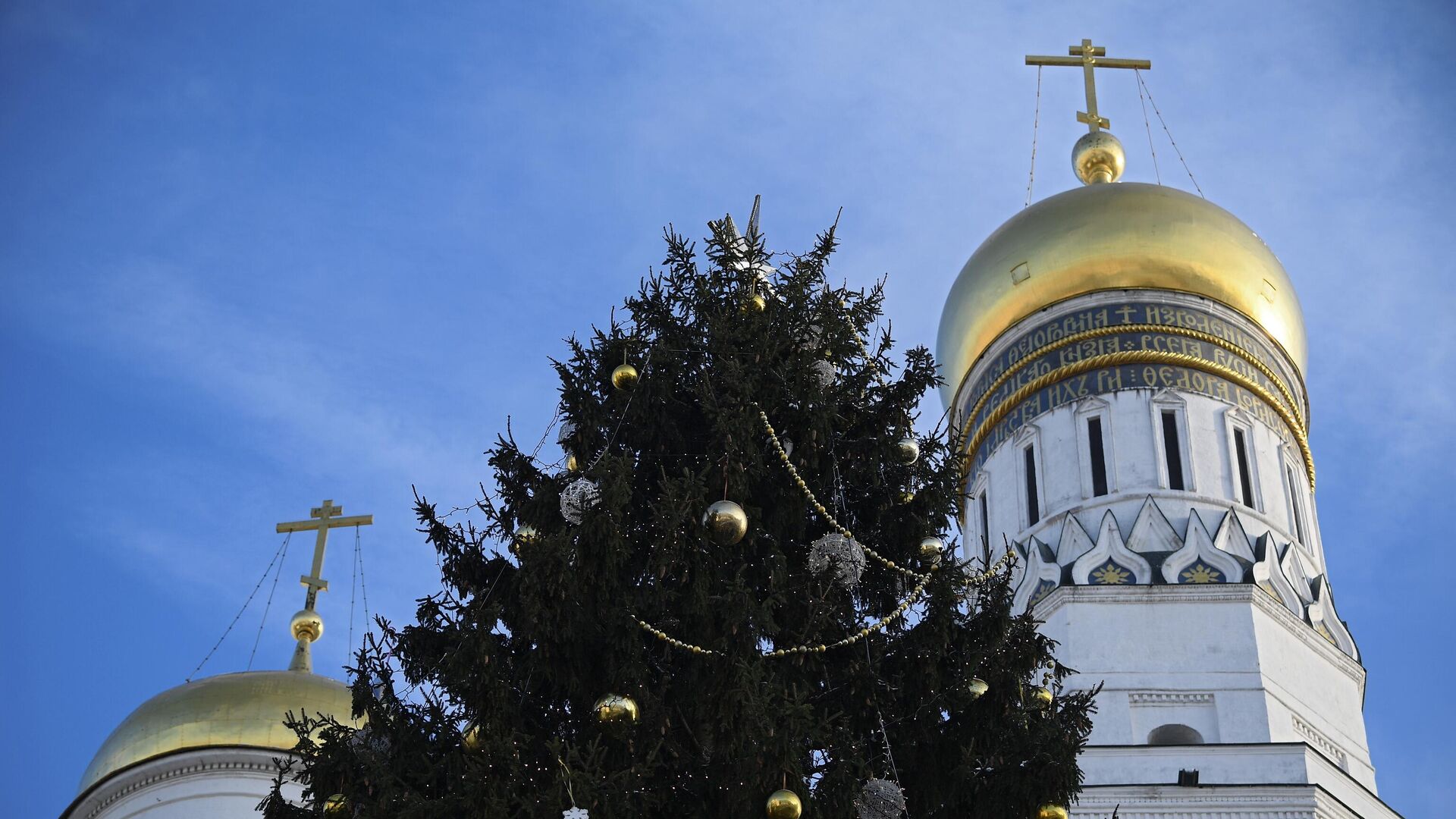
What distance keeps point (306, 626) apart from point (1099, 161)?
10555mm

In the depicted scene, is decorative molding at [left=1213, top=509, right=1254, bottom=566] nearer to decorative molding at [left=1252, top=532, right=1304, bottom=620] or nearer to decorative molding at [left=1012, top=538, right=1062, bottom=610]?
decorative molding at [left=1252, top=532, right=1304, bottom=620]

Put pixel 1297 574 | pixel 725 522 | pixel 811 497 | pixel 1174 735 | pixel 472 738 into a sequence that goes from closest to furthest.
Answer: pixel 472 738
pixel 725 522
pixel 811 497
pixel 1174 735
pixel 1297 574

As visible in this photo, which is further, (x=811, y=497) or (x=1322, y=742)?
(x=1322, y=742)

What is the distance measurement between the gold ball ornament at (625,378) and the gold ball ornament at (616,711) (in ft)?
5.67

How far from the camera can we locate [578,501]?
316 inches

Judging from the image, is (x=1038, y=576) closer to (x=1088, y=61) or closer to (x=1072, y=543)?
(x=1072, y=543)

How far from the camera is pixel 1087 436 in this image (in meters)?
18.9

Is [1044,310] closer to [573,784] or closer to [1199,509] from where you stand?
[1199,509]

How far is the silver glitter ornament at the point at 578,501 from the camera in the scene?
803cm

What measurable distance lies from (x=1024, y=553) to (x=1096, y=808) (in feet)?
12.9

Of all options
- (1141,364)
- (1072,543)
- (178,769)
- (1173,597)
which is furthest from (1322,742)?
(178,769)

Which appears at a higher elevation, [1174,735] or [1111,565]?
[1111,565]

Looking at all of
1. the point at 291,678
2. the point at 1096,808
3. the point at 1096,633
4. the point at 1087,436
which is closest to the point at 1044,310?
the point at 1087,436

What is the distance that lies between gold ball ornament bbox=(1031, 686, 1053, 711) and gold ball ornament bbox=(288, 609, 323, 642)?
452 inches
